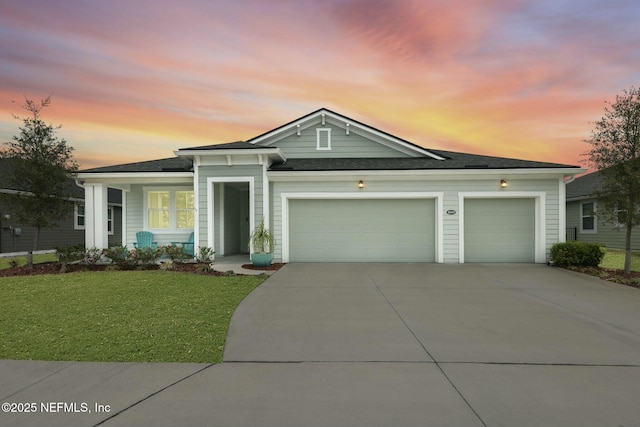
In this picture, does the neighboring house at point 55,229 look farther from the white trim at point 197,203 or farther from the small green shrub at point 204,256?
the small green shrub at point 204,256

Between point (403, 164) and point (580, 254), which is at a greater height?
point (403, 164)

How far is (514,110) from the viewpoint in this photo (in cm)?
1451

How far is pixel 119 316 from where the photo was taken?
18.4ft

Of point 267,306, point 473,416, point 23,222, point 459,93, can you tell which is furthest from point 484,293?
point 23,222

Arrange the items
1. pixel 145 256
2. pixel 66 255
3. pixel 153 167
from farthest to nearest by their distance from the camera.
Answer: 1. pixel 153 167
2. pixel 145 256
3. pixel 66 255

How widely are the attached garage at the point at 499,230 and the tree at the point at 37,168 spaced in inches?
522

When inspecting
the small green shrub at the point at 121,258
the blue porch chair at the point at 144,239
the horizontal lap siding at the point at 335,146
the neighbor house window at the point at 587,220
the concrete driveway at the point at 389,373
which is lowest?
the concrete driveway at the point at 389,373

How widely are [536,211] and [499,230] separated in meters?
1.37

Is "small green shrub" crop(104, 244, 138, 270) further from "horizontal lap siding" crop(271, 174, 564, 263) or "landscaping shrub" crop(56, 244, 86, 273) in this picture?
"horizontal lap siding" crop(271, 174, 564, 263)

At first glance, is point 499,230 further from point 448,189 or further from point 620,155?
point 620,155

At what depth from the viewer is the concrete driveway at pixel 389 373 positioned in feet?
Answer: 9.52

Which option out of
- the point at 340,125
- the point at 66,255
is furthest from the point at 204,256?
the point at 340,125

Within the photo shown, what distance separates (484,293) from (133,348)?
6.75 meters

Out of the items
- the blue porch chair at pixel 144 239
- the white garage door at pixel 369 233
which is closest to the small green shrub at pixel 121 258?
the blue porch chair at pixel 144 239
